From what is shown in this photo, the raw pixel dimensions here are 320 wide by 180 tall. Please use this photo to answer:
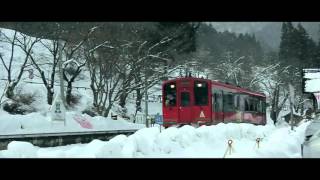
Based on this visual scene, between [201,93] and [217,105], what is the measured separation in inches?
48.6

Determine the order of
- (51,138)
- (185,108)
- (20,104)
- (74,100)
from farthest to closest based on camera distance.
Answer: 1. (74,100)
2. (20,104)
3. (185,108)
4. (51,138)

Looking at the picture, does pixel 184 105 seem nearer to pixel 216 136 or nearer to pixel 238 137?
pixel 238 137

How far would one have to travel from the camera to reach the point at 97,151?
12.1 metres

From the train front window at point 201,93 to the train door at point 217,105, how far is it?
0.45m

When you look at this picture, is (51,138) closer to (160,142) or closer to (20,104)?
(160,142)

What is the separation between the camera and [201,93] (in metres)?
27.3

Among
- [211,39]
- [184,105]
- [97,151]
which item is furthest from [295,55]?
[97,151]

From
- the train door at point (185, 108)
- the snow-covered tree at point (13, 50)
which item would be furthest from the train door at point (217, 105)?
the snow-covered tree at point (13, 50)

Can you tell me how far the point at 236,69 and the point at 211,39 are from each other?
5215mm

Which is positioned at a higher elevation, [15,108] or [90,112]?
[15,108]

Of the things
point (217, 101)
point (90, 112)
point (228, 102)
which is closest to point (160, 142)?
point (217, 101)

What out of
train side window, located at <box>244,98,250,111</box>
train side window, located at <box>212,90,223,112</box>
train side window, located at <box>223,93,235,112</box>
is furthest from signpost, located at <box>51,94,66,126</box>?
train side window, located at <box>244,98,250,111</box>
